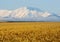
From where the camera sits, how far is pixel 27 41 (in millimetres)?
11180

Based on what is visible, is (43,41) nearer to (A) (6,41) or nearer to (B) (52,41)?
(B) (52,41)

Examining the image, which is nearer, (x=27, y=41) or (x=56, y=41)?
(x=27, y=41)

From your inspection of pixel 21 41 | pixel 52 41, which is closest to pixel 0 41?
pixel 21 41

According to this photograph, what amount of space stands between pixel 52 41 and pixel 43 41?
658mm

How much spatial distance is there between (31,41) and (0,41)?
6.19 ft

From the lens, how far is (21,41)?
11430mm

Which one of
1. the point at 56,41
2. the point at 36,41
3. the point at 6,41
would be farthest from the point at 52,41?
the point at 6,41

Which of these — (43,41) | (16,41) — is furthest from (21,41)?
(43,41)

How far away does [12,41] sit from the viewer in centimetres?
1173

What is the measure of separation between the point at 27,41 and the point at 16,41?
0.82 meters

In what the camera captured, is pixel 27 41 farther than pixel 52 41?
No

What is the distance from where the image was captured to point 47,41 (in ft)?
38.8

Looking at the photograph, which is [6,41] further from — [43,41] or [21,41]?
[43,41]

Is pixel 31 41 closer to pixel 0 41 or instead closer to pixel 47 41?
pixel 47 41
